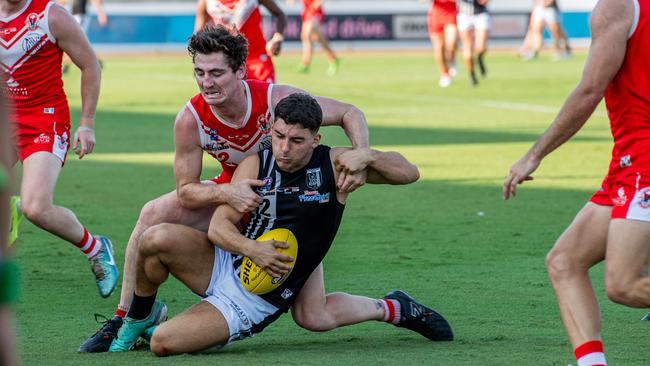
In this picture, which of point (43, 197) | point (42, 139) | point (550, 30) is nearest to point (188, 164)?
point (43, 197)

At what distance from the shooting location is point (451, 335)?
6.47m

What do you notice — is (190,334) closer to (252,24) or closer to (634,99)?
(634,99)

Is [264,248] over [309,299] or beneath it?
over

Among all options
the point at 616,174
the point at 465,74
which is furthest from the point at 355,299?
the point at 465,74

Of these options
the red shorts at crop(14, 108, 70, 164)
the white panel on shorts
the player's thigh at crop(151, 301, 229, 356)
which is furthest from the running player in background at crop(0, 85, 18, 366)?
the red shorts at crop(14, 108, 70, 164)

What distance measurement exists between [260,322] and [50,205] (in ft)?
6.24

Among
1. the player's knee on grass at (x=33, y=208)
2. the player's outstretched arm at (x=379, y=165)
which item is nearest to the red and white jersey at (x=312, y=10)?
the player's knee on grass at (x=33, y=208)

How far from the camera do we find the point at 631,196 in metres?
5.10

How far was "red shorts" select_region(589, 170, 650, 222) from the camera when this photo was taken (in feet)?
16.6

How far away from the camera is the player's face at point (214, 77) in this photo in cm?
630

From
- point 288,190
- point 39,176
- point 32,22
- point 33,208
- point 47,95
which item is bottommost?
point 33,208

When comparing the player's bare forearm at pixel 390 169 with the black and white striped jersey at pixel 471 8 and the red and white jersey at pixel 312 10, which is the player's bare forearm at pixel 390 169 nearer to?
the black and white striped jersey at pixel 471 8

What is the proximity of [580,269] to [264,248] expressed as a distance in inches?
63.1

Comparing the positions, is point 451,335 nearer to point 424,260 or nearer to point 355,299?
point 355,299
